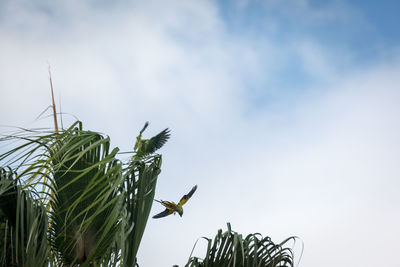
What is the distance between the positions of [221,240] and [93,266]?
68cm

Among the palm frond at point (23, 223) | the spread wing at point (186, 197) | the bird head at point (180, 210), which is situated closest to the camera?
the palm frond at point (23, 223)

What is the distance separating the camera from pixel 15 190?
2.01 metres

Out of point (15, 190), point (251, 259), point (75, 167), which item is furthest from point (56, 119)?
point (251, 259)

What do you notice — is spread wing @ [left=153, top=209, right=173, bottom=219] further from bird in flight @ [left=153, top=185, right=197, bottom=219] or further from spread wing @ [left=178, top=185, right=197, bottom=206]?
spread wing @ [left=178, top=185, right=197, bottom=206]

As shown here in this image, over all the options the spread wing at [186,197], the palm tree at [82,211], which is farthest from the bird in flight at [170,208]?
the palm tree at [82,211]

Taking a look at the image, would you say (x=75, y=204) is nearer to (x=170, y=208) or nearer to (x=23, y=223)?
(x=23, y=223)

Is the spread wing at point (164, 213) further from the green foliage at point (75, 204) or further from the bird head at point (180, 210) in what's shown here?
the green foliage at point (75, 204)

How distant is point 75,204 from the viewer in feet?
6.04

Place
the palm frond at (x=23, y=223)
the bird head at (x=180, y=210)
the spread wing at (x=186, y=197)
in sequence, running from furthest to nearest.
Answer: the spread wing at (x=186, y=197) → the bird head at (x=180, y=210) → the palm frond at (x=23, y=223)

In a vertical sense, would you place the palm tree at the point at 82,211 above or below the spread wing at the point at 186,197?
below

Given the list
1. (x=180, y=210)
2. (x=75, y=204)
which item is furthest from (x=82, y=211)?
(x=180, y=210)

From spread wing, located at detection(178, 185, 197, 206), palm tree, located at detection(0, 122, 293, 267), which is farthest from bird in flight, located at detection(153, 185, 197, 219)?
palm tree, located at detection(0, 122, 293, 267)

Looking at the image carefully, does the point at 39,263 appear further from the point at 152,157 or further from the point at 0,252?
the point at 152,157

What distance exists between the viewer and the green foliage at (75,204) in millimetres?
1895
